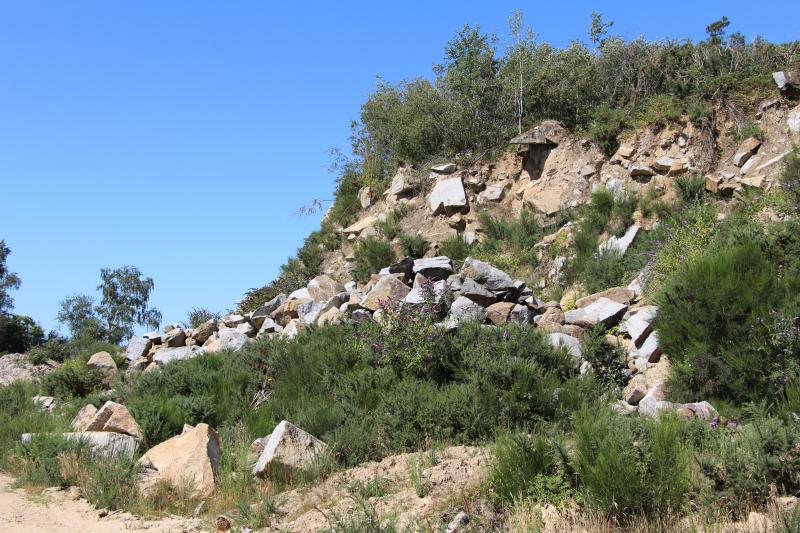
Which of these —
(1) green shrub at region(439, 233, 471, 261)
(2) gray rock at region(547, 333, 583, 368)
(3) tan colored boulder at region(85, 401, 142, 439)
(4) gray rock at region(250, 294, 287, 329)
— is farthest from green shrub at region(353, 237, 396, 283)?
(3) tan colored boulder at region(85, 401, 142, 439)

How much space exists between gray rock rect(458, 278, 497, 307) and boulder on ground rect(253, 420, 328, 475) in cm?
498

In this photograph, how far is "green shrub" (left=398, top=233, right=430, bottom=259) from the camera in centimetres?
1717

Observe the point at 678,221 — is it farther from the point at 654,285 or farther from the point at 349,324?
the point at 349,324

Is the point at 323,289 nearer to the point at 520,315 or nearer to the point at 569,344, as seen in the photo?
the point at 520,315

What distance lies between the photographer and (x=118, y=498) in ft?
23.9

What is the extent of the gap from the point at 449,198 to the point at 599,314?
788 centimetres

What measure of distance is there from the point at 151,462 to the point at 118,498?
96 cm

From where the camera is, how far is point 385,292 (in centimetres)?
1348

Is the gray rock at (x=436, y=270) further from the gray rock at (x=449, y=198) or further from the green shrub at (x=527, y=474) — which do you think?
the green shrub at (x=527, y=474)

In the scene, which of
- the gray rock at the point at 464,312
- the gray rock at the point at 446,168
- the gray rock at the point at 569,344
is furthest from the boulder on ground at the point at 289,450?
A: the gray rock at the point at 446,168

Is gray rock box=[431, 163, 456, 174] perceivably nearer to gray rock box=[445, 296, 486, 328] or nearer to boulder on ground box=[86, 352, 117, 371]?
gray rock box=[445, 296, 486, 328]

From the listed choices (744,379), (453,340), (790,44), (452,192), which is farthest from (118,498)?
(790,44)

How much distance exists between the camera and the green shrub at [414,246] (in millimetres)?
17172

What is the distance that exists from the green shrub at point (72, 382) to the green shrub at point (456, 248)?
320 inches
